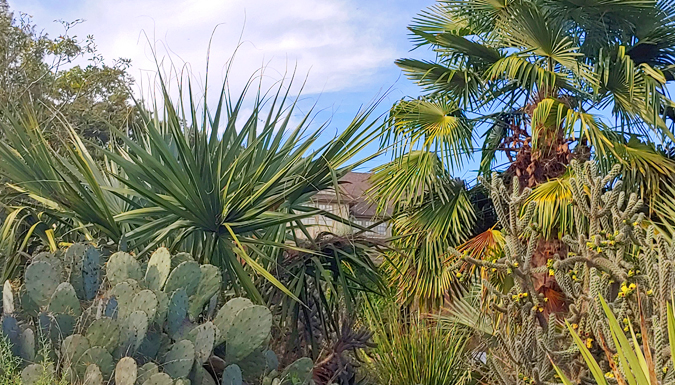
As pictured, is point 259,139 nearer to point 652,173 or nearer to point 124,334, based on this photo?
point 124,334

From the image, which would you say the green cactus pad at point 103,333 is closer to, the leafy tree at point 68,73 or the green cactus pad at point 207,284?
the green cactus pad at point 207,284

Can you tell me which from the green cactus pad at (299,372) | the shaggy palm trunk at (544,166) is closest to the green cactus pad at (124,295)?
the green cactus pad at (299,372)

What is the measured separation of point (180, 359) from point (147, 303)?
13.6 inches

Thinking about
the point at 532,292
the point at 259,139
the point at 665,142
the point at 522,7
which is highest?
the point at 522,7

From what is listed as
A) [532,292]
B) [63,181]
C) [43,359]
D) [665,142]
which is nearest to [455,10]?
[665,142]

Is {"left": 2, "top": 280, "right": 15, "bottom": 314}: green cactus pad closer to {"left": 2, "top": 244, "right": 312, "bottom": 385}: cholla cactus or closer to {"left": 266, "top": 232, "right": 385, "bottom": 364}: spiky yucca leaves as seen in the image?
{"left": 2, "top": 244, "right": 312, "bottom": 385}: cholla cactus

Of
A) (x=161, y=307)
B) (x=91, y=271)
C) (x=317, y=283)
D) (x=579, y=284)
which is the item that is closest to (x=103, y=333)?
(x=161, y=307)

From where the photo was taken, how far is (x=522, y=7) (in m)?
6.73

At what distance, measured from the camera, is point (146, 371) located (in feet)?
10.9

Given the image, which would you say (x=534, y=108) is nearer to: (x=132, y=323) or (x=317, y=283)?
(x=317, y=283)

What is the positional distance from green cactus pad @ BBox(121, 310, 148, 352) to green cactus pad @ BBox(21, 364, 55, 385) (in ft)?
1.25

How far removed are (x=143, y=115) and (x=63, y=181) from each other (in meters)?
0.64

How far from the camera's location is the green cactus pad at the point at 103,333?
3.35 metres

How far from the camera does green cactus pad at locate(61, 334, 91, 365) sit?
3.31 meters
